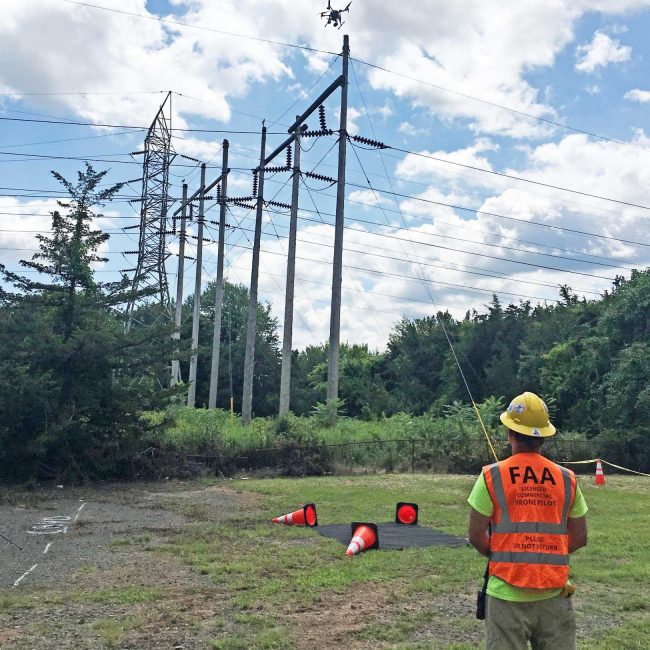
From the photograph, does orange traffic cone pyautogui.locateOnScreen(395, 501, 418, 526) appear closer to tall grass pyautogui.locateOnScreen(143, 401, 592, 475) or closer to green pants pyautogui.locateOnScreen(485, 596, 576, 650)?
green pants pyautogui.locateOnScreen(485, 596, 576, 650)

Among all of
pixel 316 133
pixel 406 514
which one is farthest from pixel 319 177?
pixel 406 514

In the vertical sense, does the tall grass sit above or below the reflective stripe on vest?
below

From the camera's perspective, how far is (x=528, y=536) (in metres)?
3.84

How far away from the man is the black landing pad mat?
6.68 meters

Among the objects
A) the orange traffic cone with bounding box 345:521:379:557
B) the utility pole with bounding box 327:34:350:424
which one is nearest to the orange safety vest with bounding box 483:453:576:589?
the orange traffic cone with bounding box 345:521:379:557

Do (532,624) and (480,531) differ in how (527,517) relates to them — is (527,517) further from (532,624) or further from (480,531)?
(532,624)

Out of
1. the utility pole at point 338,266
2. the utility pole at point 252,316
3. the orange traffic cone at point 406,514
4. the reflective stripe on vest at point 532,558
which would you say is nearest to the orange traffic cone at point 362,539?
the orange traffic cone at point 406,514

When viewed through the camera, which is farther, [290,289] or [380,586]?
[290,289]

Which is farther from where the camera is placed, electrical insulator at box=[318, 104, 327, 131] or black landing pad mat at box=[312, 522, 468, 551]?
electrical insulator at box=[318, 104, 327, 131]

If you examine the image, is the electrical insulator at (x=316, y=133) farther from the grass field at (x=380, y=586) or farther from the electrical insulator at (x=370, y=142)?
the grass field at (x=380, y=586)

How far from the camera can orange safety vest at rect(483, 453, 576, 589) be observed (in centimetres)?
381

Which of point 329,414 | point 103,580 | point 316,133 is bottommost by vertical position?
point 103,580

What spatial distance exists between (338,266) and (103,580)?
19.1 metres

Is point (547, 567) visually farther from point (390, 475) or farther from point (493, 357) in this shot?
point (493, 357)
